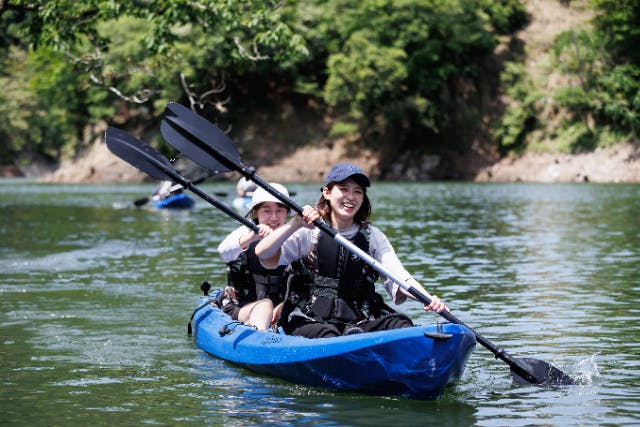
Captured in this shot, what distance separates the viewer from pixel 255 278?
8594 millimetres

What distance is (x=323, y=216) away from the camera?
23.6ft

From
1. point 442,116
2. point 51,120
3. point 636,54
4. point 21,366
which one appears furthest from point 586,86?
point 21,366

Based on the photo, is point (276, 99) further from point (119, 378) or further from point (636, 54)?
point (119, 378)

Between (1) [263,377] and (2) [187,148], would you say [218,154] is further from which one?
(1) [263,377]

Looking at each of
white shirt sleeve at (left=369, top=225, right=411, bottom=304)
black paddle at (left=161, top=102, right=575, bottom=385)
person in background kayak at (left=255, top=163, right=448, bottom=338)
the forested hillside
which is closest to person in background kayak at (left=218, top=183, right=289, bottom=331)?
black paddle at (left=161, top=102, right=575, bottom=385)

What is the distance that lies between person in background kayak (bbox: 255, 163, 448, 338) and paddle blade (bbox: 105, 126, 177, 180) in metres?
1.68

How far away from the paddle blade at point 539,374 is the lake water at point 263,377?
65mm

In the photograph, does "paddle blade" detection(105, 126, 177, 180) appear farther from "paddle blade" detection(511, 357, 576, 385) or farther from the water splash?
the water splash

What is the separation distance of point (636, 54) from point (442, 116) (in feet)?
34.6

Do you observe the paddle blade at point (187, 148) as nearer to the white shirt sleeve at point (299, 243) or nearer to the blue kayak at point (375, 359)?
the white shirt sleeve at point (299, 243)

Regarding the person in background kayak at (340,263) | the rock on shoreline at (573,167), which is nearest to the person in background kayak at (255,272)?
the person in background kayak at (340,263)

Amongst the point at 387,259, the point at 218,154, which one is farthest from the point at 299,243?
the point at 218,154

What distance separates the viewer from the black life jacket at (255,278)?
849 cm

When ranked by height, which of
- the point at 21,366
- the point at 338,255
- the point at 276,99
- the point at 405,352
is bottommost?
the point at 21,366
